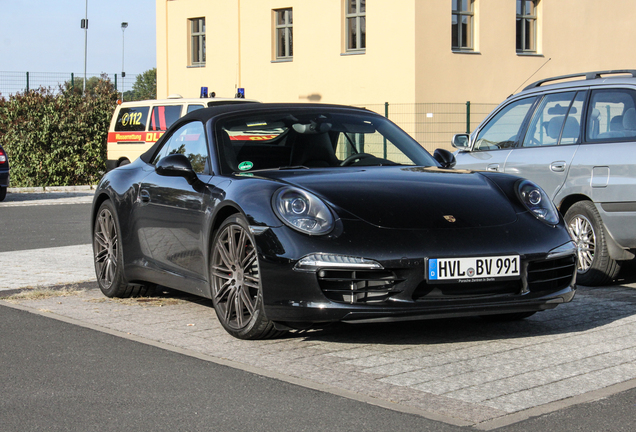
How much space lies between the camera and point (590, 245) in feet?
25.2

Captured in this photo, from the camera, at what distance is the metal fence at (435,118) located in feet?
85.6

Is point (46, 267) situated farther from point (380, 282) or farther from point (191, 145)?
point (380, 282)

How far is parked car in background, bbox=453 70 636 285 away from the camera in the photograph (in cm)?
728

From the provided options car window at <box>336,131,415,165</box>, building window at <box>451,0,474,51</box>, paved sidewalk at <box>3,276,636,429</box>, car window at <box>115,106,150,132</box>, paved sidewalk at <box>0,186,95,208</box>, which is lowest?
paved sidewalk at <box>3,276,636,429</box>

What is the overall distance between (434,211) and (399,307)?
63 cm

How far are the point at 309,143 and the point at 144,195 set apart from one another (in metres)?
1.29

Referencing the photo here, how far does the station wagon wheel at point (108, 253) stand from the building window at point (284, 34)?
2284cm

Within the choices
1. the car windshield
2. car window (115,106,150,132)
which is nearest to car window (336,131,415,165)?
the car windshield

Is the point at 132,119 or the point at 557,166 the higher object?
the point at 132,119

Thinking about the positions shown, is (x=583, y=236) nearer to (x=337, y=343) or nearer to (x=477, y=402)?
(x=337, y=343)

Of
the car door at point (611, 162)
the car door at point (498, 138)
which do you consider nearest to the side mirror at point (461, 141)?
the car door at point (498, 138)

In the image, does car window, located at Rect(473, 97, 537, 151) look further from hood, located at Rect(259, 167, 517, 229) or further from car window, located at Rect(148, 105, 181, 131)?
car window, located at Rect(148, 105, 181, 131)

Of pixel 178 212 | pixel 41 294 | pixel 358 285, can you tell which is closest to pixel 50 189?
pixel 41 294

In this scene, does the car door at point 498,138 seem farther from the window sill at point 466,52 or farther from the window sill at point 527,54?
the window sill at point 527,54
